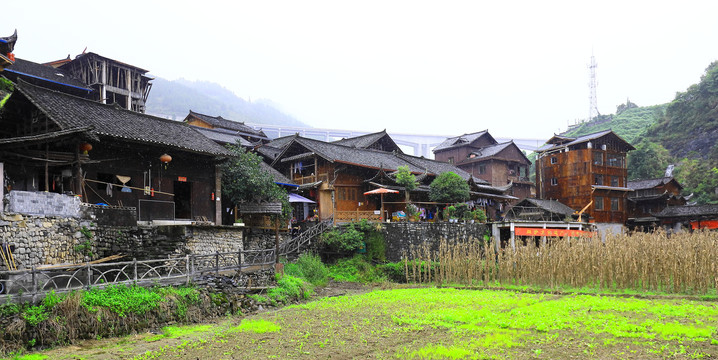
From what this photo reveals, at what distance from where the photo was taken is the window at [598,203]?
41.6 m

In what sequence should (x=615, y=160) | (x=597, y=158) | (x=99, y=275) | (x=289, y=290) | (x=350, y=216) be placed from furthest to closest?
(x=615, y=160) → (x=597, y=158) → (x=350, y=216) → (x=289, y=290) → (x=99, y=275)

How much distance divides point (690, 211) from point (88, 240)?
42628 millimetres

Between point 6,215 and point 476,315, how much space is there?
14410 millimetres

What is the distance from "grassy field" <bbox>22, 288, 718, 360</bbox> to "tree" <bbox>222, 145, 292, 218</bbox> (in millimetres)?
8953

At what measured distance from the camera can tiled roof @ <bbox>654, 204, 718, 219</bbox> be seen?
38375mm

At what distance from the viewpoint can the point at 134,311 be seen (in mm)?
13828

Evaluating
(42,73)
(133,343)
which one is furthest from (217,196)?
(42,73)

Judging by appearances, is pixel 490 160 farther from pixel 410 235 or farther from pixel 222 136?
pixel 222 136

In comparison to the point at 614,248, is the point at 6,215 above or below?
above

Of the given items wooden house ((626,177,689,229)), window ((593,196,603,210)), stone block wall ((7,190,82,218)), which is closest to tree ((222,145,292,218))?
stone block wall ((7,190,82,218))

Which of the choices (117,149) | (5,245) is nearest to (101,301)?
(5,245)

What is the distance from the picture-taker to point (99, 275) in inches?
589

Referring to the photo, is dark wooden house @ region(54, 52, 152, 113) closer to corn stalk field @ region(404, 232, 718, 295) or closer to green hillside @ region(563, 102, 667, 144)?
corn stalk field @ region(404, 232, 718, 295)

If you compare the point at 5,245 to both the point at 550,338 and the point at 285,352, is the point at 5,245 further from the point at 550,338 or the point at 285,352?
the point at 550,338
